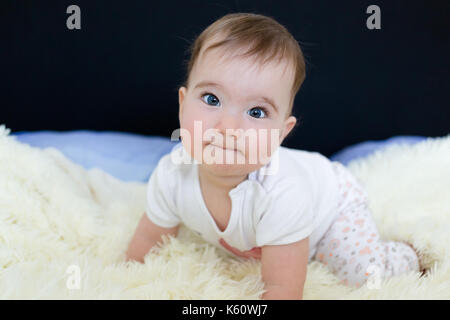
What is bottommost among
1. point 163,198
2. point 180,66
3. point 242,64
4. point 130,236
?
point 130,236

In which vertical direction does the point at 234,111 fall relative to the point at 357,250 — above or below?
above

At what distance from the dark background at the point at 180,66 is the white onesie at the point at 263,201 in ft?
1.78

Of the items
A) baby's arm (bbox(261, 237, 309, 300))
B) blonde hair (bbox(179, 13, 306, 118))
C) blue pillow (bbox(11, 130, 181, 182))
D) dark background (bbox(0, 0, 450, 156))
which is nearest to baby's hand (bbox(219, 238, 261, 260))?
baby's arm (bbox(261, 237, 309, 300))

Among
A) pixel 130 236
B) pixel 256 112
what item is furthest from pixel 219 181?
pixel 130 236

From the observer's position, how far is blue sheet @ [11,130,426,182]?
145 centimetres

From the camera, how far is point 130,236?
105 cm

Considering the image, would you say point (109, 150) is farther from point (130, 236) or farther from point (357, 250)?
point (357, 250)

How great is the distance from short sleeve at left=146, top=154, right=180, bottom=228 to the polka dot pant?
359 mm

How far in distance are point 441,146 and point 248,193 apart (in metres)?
0.72

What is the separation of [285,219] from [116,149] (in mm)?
858

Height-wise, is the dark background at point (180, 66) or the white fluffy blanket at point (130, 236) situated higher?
the dark background at point (180, 66)

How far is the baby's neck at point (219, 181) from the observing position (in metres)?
0.87

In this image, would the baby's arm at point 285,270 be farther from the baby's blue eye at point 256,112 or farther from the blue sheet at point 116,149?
the blue sheet at point 116,149

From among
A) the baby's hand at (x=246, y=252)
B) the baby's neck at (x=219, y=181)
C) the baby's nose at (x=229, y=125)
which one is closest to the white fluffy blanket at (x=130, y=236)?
the baby's hand at (x=246, y=252)
